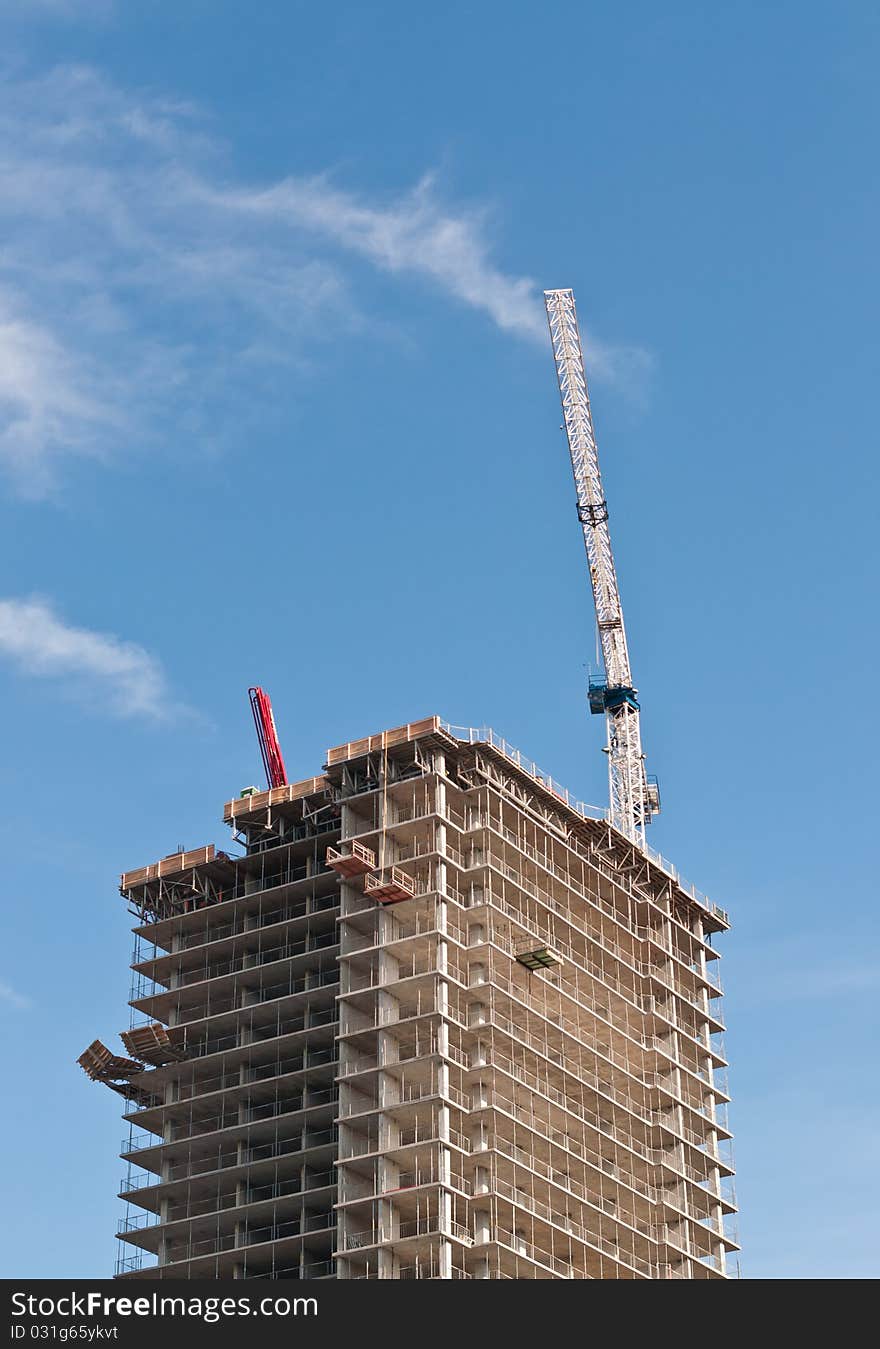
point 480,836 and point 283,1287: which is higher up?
point 480,836

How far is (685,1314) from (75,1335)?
71.7ft

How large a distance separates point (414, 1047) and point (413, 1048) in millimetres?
83

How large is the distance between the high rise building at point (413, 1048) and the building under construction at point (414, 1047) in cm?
19

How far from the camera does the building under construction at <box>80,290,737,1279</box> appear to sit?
141500 millimetres

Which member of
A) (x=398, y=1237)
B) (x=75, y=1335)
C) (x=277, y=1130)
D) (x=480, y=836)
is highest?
(x=480, y=836)

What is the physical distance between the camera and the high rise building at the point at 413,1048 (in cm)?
14138

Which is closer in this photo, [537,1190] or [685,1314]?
[685,1314]

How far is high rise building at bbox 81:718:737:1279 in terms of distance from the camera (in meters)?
141

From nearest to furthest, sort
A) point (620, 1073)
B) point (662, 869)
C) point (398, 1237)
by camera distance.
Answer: point (398, 1237) → point (620, 1073) → point (662, 869)

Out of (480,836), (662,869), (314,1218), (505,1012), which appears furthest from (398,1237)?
(662,869)

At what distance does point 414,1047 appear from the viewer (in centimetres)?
14462

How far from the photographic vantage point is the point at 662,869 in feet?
578

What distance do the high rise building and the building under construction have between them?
0.19 m

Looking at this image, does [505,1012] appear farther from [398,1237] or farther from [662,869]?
[662,869]
